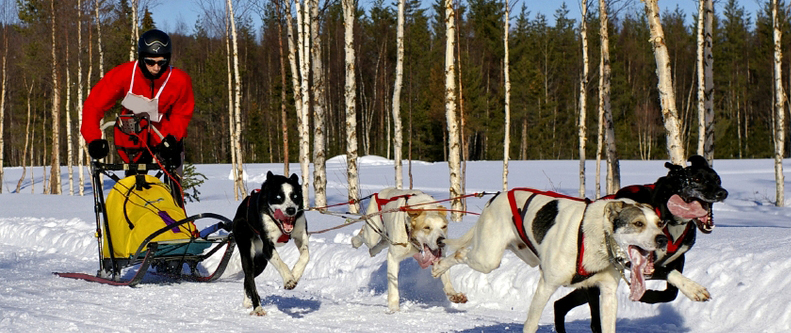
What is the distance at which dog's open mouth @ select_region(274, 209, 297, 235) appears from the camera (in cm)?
468

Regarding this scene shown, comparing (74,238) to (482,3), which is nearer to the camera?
(74,238)

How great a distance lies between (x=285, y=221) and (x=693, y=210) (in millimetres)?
2534

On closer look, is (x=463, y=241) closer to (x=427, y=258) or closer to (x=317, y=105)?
(x=427, y=258)

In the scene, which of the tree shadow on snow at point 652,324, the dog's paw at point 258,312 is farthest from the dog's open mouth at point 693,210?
the dog's paw at point 258,312

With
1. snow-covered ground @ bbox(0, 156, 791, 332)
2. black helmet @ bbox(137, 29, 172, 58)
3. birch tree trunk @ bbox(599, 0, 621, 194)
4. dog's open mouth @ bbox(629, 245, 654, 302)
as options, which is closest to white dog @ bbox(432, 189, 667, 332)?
dog's open mouth @ bbox(629, 245, 654, 302)

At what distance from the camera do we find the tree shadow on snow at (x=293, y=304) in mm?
4922

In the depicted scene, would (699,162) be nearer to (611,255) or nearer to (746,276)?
(611,255)

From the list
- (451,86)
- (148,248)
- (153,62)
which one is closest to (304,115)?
(451,86)

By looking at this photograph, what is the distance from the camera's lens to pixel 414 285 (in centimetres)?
580

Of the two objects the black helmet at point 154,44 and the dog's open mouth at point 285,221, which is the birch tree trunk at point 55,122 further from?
the dog's open mouth at point 285,221

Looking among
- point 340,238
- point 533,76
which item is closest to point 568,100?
point 533,76

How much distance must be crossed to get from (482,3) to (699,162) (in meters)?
40.2

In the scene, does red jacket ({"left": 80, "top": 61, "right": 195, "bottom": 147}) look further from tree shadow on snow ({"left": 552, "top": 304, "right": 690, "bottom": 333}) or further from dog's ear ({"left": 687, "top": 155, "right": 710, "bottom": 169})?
dog's ear ({"left": 687, "top": 155, "right": 710, "bottom": 169})

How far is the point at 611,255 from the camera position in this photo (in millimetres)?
3291
